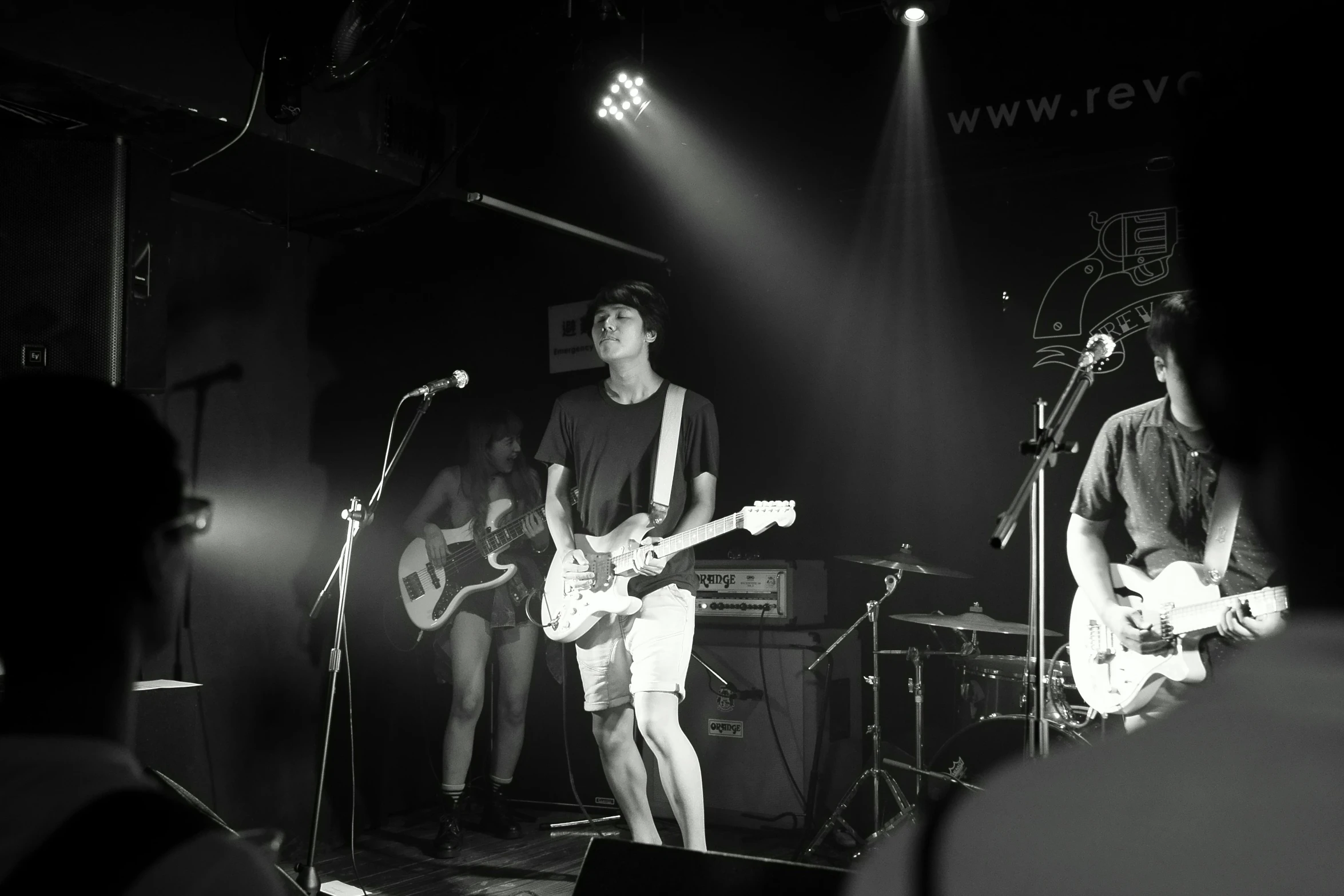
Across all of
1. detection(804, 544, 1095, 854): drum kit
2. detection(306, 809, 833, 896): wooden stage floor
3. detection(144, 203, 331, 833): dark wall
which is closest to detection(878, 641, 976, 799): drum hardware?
detection(804, 544, 1095, 854): drum kit

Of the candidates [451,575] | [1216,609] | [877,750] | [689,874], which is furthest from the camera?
[451,575]

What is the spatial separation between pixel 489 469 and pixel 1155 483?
3.16m

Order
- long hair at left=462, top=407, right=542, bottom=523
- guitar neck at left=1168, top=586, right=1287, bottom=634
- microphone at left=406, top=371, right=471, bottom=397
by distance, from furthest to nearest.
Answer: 1. long hair at left=462, top=407, right=542, bottom=523
2. microphone at left=406, top=371, right=471, bottom=397
3. guitar neck at left=1168, top=586, right=1287, bottom=634

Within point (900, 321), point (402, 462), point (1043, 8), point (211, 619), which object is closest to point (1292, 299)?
point (1043, 8)

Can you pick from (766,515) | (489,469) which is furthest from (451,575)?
(766,515)

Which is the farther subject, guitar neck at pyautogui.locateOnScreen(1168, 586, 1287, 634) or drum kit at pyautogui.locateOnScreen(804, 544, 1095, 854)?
drum kit at pyautogui.locateOnScreen(804, 544, 1095, 854)

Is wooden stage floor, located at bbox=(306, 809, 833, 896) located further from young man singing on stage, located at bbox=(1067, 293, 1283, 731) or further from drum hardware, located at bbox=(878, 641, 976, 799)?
young man singing on stage, located at bbox=(1067, 293, 1283, 731)

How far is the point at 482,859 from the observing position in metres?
4.88

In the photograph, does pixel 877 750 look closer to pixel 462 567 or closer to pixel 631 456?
pixel 631 456

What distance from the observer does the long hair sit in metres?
5.45

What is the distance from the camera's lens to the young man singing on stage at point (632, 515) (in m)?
4.02

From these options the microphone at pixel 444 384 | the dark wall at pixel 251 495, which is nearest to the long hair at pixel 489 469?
the dark wall at pixel 251 495

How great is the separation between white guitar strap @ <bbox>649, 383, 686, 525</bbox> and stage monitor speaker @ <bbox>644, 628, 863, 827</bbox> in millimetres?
1127

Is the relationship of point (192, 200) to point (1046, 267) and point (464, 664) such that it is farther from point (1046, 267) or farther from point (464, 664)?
point (1046, 267)
